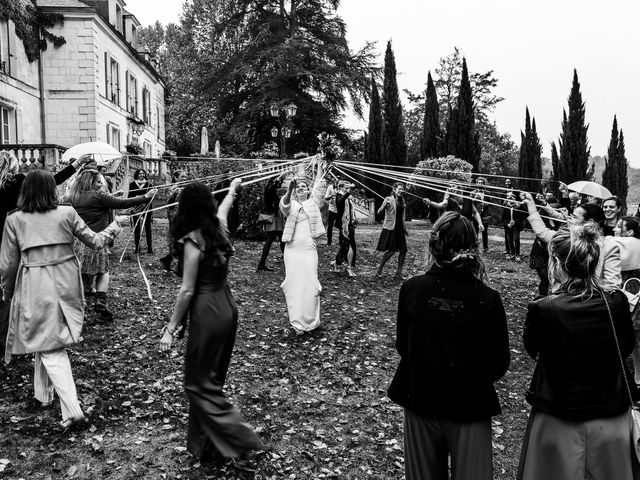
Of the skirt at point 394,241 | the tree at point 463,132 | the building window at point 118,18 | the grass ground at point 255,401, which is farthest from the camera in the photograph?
the tree at point 463,132

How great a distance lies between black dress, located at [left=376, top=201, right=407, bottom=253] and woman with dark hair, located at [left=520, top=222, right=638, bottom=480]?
27.2ft

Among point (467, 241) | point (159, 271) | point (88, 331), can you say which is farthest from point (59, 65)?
point (467, 241)

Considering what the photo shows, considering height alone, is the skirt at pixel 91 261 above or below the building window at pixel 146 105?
below

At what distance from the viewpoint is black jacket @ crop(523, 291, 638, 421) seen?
291cm

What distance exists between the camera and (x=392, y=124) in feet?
110

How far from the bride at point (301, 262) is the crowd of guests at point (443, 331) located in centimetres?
240

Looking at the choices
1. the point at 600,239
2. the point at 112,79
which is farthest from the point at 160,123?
the point at 600,239

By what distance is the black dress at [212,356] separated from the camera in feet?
13.2

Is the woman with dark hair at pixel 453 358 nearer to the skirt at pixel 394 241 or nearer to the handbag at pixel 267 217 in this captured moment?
the skirt at pixel 394 241

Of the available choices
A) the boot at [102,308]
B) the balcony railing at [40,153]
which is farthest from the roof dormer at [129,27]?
the boot at [102,308]

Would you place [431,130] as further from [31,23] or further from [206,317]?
[206,317]

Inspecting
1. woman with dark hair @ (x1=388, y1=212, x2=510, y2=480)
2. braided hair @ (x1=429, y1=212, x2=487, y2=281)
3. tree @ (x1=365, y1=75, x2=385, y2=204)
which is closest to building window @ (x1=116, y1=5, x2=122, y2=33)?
tree @ (x1=365, y1=75, x2=385, y2=204)

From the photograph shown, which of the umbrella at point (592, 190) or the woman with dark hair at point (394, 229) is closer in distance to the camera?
the umbrella at point (592, 190)

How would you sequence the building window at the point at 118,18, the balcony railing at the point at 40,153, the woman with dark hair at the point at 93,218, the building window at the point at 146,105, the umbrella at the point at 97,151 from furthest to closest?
the building window at the point at 146,105
the building window at the point at 118,18
the balcony railing at the point at 40,153
the umbrella at the point at 97,151
the woman with dark hair at the point at 93,218
